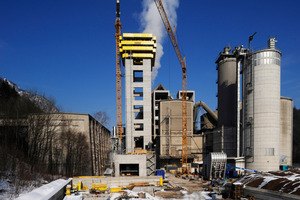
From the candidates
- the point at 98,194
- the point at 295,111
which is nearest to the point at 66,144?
the point at 98,194

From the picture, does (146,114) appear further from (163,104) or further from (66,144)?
(66,144)

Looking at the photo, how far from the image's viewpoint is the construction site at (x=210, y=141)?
24.8 m

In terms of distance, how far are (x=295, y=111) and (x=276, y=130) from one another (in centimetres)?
8203

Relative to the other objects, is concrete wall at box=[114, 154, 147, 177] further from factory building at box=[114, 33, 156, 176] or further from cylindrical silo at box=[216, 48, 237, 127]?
cylindrical silo at box=[216, 48, 237, 127]

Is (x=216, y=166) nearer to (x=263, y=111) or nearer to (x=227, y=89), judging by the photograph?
(x=263, y=111)

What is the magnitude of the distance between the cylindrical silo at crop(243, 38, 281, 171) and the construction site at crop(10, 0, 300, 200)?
17cm

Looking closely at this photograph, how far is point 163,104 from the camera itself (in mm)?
62969

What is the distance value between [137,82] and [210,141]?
2807 cm

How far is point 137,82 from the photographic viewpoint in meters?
59.7

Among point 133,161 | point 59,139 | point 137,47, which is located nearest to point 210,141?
point 133,161

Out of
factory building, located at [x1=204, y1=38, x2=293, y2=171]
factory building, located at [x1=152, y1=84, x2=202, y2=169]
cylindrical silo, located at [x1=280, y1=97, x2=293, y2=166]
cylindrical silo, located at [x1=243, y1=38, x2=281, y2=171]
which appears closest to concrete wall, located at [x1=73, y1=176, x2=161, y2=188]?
factory building, located at [x1=204, y1=38, x2=293, y2=171]

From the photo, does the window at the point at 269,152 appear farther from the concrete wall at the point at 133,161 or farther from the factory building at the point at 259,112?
the concrete wall at the point at 133,161

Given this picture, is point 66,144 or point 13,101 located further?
point 66,144

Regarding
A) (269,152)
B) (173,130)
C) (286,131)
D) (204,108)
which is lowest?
(269,152)
